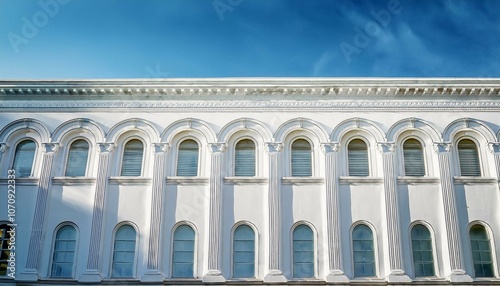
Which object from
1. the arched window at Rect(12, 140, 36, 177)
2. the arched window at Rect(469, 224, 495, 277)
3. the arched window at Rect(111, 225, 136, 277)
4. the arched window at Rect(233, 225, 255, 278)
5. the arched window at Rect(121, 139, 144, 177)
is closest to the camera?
the arched window at Rect(469, 224, 495, 277)

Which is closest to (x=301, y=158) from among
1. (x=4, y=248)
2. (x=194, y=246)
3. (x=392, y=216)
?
(x=392, y=216)

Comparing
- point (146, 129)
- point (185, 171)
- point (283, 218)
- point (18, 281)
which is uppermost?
point (146, 129)

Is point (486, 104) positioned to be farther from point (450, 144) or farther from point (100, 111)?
point (100, 111)

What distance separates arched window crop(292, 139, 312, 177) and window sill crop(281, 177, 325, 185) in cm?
38

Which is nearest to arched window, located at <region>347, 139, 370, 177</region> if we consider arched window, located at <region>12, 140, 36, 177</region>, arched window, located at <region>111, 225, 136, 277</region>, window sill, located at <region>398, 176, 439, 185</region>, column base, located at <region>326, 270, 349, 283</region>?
window sill, located at <region>398, 176, 439, 185</region>

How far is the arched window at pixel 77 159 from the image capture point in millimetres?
19812

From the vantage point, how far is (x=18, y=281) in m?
18.1

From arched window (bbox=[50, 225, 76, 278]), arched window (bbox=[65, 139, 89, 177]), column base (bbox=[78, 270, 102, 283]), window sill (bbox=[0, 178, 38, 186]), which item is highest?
arched window (bbox=[65, 139, 89, 177])

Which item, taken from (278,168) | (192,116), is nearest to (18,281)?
(192,116)

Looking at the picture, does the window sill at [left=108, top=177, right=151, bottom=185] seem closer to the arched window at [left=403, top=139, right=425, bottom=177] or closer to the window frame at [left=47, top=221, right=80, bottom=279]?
the window frame at [left=47, top=221, right=80, bottom=279]

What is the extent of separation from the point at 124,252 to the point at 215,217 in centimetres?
340

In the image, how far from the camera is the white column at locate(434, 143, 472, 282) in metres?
17.9

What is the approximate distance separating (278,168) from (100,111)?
7.12 metres

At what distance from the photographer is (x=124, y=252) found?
61.1 feet
